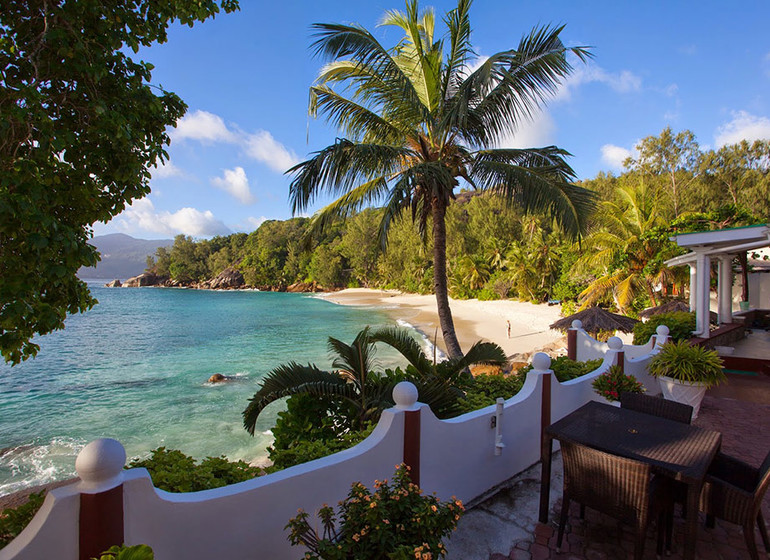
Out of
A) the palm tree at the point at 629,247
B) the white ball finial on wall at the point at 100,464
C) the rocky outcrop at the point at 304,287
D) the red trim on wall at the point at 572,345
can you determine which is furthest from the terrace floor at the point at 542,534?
the rocky outcrop at the point at 304,287

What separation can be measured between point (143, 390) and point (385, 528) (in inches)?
704

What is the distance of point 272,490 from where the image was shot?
240cm

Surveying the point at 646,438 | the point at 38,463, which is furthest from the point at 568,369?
the point at 38,463

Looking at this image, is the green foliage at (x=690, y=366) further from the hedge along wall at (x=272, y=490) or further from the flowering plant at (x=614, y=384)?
the hedge along wall at (x=272, y=490)

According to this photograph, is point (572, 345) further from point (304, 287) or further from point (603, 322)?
point (304, 287)

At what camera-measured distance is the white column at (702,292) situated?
839 centimetres

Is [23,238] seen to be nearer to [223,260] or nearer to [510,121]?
[510,121]

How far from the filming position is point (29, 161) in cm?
244

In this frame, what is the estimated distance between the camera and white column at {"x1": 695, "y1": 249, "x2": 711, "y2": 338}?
27.5 ft

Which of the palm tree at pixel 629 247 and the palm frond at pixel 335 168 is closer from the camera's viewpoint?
the palm frond at pixel 335 168

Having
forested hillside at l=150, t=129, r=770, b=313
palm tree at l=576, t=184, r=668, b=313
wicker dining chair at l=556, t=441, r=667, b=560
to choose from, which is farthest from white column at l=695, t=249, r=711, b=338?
wicker dining chair at l=556, t=441, r=667, b=560

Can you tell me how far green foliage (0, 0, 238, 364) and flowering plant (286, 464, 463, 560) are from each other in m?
2.26

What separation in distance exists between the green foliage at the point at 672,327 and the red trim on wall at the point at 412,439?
8060 millimetres

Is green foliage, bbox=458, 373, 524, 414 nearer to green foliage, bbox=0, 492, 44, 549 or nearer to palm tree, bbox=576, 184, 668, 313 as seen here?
green foliage, bbox=0, 492, 44, 549
